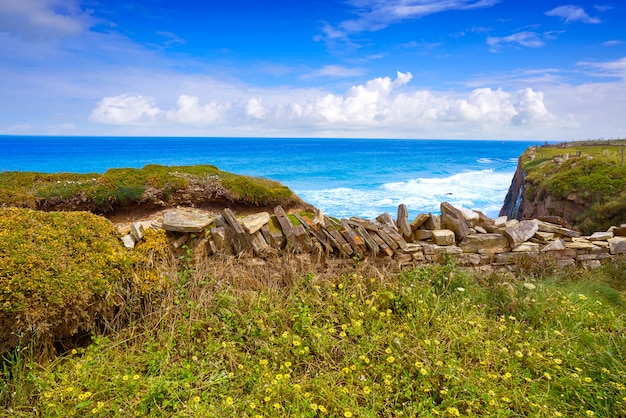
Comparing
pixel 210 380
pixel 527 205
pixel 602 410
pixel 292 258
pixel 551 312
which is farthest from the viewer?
pixel 527 205

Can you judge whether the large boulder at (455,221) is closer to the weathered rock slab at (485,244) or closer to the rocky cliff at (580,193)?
the weathered rock slab at (485,244)

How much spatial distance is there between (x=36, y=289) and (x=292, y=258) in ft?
10.4

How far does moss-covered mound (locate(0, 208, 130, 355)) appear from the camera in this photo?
12.0ft

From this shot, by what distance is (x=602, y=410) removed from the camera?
11.4 ft

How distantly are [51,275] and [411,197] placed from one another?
33212 millimetres

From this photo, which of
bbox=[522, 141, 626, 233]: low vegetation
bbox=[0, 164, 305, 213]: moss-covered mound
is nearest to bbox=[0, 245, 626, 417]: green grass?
bbox=[0, 164, 305, 213]: moss-covered mound

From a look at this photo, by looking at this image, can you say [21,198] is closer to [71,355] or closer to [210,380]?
[71,355]

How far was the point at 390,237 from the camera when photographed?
6.27 metres

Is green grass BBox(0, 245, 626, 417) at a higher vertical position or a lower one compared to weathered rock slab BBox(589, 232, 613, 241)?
lower

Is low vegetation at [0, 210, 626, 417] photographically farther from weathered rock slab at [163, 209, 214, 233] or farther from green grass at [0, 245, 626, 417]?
weathered rock slab at [163, 209, 214, 233]

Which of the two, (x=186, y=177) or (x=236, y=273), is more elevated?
(x=186, y=177)

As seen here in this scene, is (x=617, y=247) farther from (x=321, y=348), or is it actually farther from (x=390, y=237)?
(x=321, y=348)

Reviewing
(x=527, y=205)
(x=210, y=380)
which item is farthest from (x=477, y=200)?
(x=210, y=380)

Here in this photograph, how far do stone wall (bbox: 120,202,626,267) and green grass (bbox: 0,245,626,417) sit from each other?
40 cm
